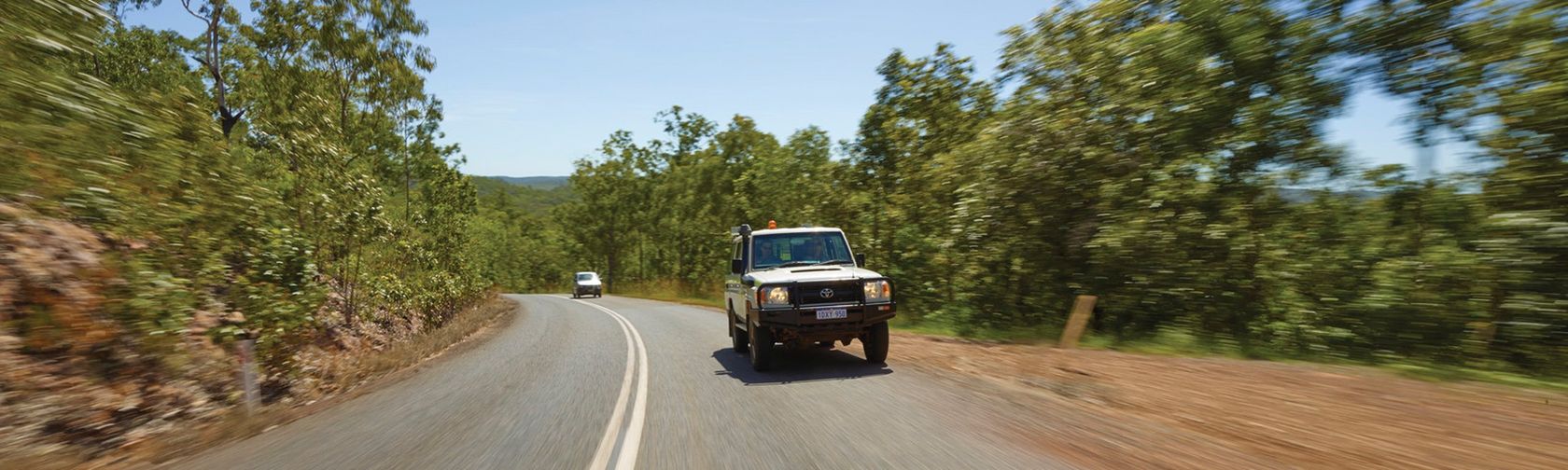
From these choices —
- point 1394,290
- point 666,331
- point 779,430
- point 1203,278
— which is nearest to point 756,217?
point 666,331

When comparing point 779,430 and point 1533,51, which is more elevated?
point 1533,51

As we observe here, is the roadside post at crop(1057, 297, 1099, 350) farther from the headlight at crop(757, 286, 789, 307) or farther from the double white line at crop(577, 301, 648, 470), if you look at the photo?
the double white line at crop(577, 301, 648, 470)

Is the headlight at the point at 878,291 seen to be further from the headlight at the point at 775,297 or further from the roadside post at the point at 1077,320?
the roadside post at the point at 1077,320

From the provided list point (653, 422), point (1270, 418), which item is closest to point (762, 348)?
point (653, 422)

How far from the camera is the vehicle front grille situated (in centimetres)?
904

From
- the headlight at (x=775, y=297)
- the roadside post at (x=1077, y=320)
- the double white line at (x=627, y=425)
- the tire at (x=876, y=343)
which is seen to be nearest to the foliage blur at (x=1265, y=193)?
the roadside post at (x=1077, y=320)

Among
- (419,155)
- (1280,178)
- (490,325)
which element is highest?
(419,155)

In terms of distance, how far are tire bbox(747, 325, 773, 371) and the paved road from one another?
0.80ft

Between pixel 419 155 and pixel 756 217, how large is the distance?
54.8 feet

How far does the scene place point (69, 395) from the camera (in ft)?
21.9

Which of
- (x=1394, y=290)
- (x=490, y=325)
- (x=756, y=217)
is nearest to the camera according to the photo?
(x=1394, y=290)

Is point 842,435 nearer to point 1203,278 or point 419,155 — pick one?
point 1203,278

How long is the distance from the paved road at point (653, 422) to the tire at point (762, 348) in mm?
245

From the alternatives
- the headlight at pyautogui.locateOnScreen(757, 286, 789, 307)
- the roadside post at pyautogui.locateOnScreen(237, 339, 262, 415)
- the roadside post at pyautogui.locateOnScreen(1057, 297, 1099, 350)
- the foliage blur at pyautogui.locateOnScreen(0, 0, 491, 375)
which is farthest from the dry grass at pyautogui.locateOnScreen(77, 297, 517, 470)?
the roadside post at pyautogui.locateOnScreen(1057, 297, 1099, 350)
